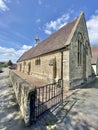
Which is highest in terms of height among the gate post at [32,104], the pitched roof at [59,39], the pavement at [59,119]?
the pitched roof at [59,39]

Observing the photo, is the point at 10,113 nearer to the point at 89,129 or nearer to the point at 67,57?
the point at 89,129

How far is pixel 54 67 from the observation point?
41.0 ft

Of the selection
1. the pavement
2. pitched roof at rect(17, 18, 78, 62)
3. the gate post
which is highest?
pitched roof at rect(17, 18, 78, 62)

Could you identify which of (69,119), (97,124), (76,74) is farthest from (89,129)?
(76,74)

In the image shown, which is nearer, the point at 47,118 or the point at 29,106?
the point at 29,106

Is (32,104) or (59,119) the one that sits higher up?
(32,104)

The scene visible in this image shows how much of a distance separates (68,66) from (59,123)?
6600mm

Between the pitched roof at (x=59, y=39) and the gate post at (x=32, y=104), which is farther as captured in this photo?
the pitched roof at (x=59, y=39)

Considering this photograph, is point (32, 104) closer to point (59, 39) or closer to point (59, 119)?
point (59, 119)

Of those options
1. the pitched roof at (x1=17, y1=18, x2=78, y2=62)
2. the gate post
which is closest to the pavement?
the gate post

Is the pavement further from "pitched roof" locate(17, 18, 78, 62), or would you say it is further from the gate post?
"pitched roof" locate(17, 18, 78, 62)

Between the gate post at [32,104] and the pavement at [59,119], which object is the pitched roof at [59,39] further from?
the gate post at [32,104]

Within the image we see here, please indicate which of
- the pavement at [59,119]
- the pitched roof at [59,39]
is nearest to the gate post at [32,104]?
the pavement at [59,119]

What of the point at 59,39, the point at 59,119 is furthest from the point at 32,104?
the point at 59,39
